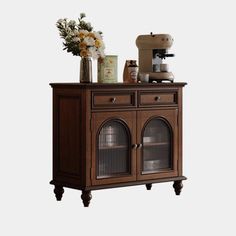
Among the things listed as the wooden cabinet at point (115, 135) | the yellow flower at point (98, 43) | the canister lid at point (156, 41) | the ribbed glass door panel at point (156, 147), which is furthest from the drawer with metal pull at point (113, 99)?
the canister lid at point (156, 41)

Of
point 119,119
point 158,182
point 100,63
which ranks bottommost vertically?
point 158,182

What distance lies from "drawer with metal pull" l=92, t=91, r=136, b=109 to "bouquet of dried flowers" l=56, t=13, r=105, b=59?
0.38 meters

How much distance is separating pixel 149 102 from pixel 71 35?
0.92m

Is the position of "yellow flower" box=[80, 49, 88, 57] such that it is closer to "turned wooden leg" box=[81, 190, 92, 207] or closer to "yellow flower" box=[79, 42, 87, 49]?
"yellow flower" box=[79, 42, 87, 49]

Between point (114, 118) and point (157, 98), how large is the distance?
521mm

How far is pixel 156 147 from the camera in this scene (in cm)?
764

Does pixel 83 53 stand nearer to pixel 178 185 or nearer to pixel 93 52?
pixel 93 52

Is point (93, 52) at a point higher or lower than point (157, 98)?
higher

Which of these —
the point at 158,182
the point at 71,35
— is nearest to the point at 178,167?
the point at 158,182

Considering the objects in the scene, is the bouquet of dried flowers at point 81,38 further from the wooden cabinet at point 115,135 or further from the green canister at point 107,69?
the wooden cabinet at point 115,135

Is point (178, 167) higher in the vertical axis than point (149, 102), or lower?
lower

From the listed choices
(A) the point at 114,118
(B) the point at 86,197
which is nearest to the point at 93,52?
(A) the point at 114,118

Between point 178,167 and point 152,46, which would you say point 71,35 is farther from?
point 178,167

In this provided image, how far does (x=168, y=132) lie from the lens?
7.72 meters
